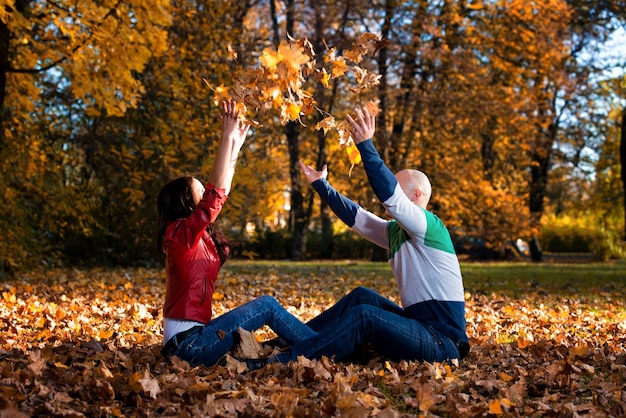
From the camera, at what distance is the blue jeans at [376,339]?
401cm

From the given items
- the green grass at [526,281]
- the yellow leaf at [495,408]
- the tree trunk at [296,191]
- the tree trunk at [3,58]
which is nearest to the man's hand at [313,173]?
the yellow leaf at [495,408]

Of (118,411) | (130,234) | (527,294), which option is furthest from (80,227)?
(118,411)

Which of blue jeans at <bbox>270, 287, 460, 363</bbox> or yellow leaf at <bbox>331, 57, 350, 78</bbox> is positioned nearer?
blue jeans at <bbox>270, 287, 460, 363</bbox>

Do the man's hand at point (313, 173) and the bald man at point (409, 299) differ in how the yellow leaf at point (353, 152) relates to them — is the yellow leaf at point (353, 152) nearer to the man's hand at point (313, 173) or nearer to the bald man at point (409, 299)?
the bald man at point (409, 299)

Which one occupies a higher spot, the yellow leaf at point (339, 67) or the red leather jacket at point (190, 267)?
the yellow leaf at point (339, 67)

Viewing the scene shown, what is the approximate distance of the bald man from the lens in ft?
13.0

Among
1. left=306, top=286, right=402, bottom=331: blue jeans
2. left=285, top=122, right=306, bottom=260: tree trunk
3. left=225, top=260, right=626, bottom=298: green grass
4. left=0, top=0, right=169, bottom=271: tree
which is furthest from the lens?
left=285, top=122, right=306, bottom=260: tree trunk

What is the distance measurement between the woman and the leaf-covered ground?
0.16 m

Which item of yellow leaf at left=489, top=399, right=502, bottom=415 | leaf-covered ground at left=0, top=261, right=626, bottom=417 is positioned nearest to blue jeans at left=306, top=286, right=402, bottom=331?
leaf-covered ground at left=0, top=261, right=626, bottom=417

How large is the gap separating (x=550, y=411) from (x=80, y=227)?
11.5 metres

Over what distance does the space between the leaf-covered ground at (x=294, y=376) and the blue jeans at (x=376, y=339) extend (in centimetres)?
9

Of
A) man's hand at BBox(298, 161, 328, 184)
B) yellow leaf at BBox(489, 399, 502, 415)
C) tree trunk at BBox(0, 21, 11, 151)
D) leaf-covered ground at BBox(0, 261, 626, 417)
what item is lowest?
leaf-covered ground at BBox(0, 261, 626, 417)

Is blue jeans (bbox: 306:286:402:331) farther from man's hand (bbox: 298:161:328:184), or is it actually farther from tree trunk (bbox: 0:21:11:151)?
tree trunk (bbox: 0:21:11:151)

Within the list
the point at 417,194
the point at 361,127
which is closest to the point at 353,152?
the point at 361,127
